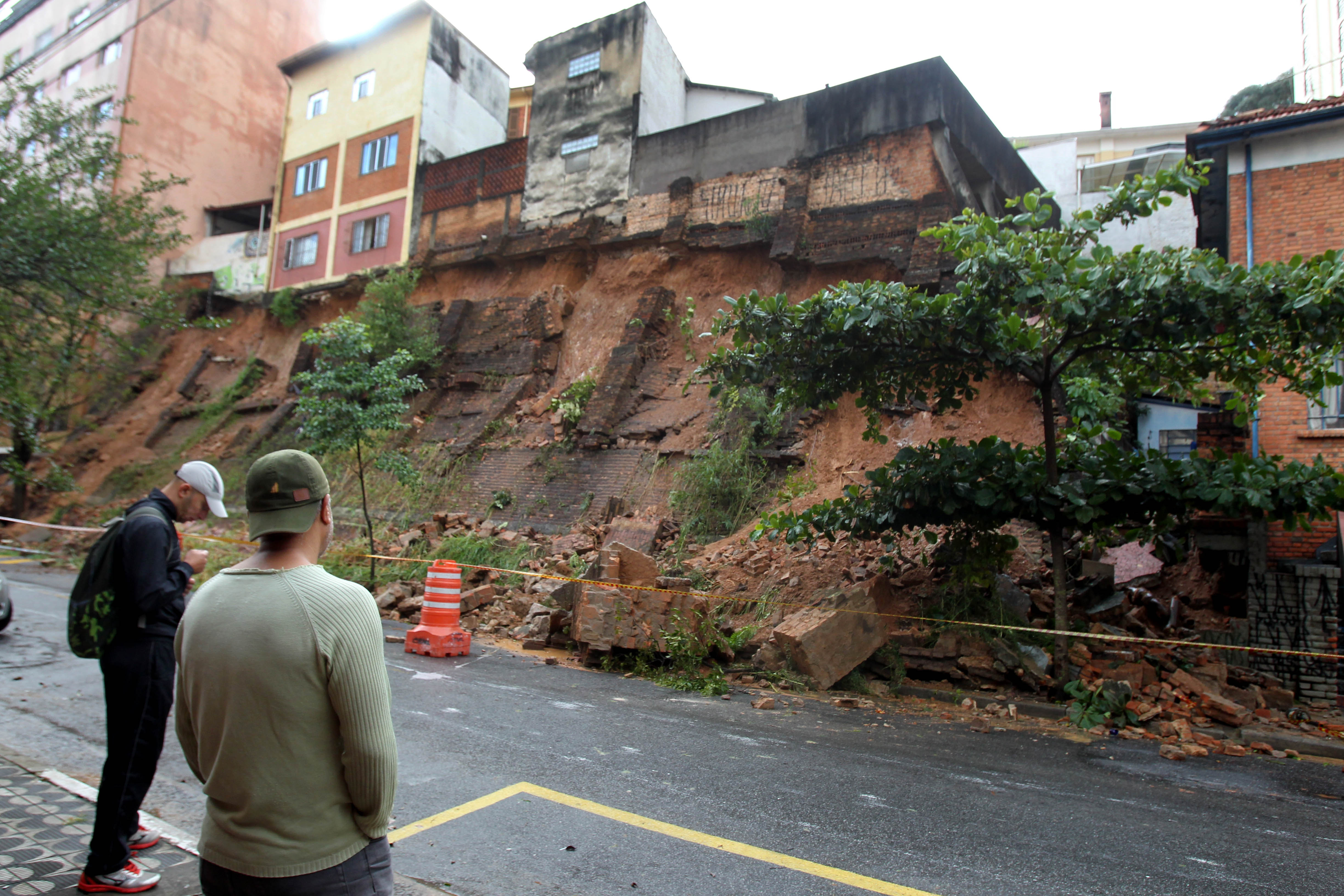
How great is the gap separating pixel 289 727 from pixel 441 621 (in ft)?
24.9

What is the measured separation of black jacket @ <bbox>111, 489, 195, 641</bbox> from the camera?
3203mm

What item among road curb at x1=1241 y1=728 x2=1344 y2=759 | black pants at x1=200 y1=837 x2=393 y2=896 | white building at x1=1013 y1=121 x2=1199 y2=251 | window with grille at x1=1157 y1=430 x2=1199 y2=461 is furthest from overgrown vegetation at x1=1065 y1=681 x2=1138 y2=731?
white building at x1=1013 y1=121 x2=1199 y2=251

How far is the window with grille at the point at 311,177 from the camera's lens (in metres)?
27.6

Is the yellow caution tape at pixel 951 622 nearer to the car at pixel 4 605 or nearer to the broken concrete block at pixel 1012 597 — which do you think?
the broken concrete block at pixel 1012 597

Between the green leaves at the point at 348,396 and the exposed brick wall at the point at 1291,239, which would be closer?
the exposed brick wall at the point at 1291,239

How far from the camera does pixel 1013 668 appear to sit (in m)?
8.12

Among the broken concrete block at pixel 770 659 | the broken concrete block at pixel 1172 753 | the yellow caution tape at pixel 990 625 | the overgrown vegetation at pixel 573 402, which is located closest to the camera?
the broken concrete block at pixel 1172 753

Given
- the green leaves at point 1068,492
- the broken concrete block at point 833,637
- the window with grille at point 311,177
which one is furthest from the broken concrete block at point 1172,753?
the window with grille at point 311,177

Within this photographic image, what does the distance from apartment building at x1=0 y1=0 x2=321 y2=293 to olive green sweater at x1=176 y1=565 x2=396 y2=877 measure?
101 ft

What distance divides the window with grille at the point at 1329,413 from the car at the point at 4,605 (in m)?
15.7

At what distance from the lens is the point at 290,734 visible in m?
1.78

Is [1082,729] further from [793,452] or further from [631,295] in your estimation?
[631,295]

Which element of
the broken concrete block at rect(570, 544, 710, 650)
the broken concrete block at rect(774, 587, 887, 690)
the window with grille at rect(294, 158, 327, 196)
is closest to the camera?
the broken concrete block at rect(774, 587, 887, 690)

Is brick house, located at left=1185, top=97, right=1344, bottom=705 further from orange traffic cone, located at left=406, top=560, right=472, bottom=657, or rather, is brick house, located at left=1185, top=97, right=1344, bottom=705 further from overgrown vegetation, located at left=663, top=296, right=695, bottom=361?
overgrown vegetation, located at left=663, top=296, right=695, bottom=361
